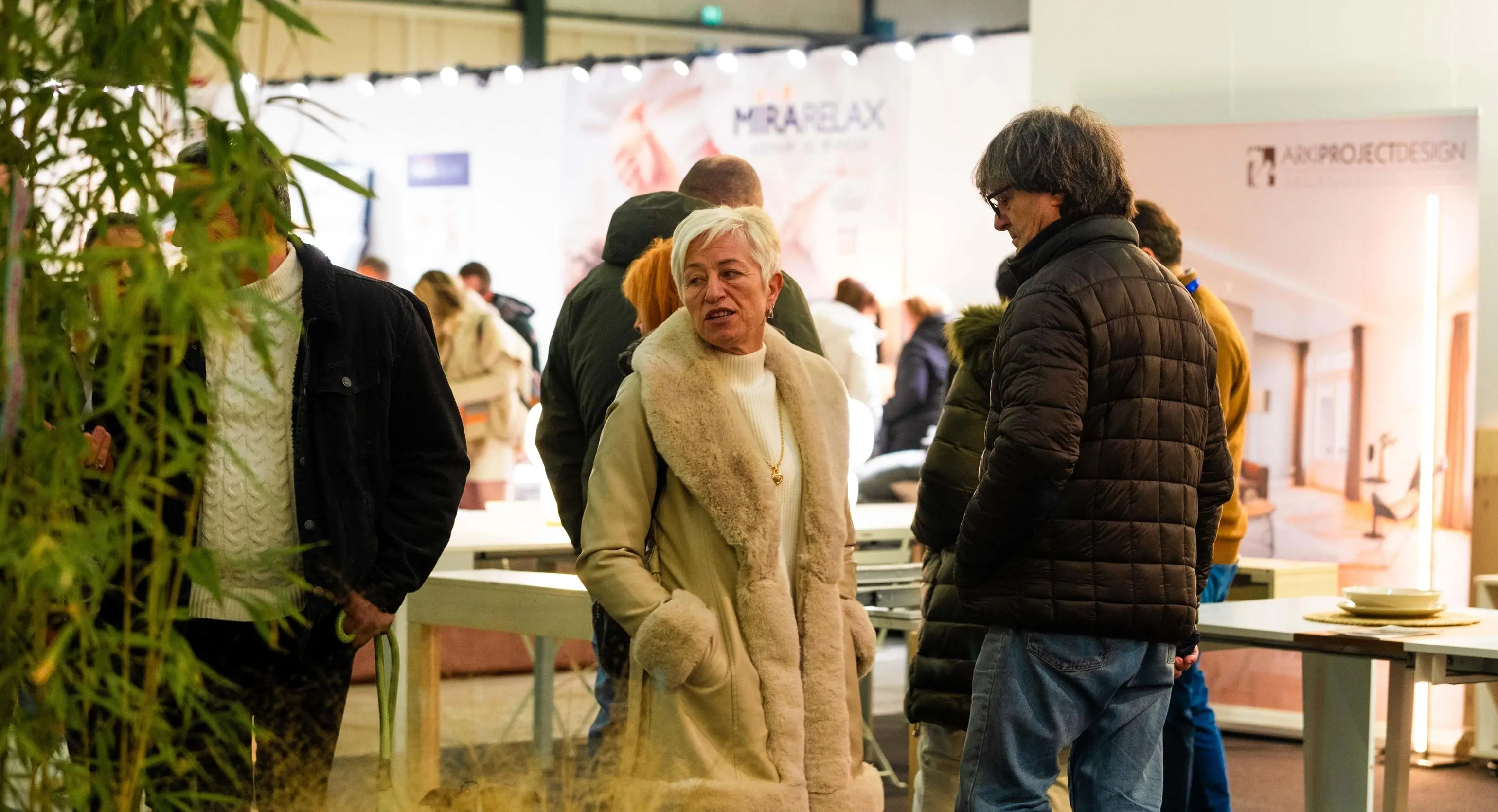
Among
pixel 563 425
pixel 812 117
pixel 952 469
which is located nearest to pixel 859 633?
pixel 952 469

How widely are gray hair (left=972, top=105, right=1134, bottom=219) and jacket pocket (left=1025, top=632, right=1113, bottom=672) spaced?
0.63 meters

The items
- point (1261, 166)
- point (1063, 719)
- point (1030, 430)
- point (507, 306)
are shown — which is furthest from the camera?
point (507, 306)

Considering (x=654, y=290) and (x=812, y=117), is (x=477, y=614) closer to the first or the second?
(x=654, y=290)

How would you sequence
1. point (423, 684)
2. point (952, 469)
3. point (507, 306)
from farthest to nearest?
point (507, 306) < point (423, 684) < point (952, 469)

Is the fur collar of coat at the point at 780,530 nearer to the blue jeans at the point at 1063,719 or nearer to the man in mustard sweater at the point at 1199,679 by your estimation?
the blue jeans at the point at 1063,719

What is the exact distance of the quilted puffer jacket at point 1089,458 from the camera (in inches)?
98.0

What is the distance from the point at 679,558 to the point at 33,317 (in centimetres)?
136

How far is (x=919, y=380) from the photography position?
318 inches

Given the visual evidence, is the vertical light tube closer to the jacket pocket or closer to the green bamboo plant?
the jacket pocket

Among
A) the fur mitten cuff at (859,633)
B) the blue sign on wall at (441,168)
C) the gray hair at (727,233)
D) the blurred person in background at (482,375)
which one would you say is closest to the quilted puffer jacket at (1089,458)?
the fur mitten cuff at (859,633)

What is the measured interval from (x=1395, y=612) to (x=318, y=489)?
220 centimetres

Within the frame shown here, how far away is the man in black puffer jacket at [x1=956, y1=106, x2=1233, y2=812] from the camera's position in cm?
→ 250

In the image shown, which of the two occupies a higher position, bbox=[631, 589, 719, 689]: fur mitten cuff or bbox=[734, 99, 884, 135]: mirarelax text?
bbox=[734, 99, 884, 135]: mirarelax text

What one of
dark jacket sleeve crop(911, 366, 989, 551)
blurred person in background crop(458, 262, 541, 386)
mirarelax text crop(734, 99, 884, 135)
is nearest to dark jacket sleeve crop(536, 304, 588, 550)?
dark jacket sleeve crop(911, 366, 989, 551)
